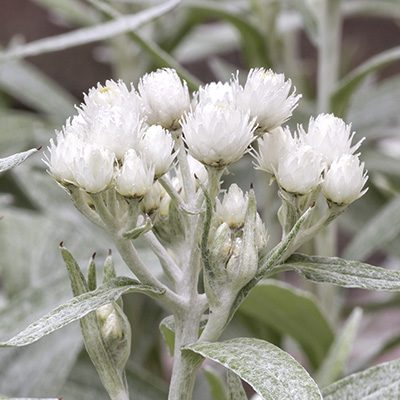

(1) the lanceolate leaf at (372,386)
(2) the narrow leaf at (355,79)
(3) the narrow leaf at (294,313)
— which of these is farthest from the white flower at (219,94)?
(2) the narrow leaf at (355,79)

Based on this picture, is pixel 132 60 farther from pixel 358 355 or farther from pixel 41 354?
pixel 358 355

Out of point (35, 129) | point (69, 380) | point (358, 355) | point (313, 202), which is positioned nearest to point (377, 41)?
point (358, 355)

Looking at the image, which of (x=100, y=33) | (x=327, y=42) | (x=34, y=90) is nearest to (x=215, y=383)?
(x=100, y=33)

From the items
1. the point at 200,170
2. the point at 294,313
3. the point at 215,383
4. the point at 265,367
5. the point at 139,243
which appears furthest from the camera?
the point at 139,243

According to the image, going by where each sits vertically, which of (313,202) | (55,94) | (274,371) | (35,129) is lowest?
(274,371)

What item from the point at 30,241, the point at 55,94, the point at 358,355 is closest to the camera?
the point at 30,241

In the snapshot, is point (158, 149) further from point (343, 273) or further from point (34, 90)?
point (34, 90)
